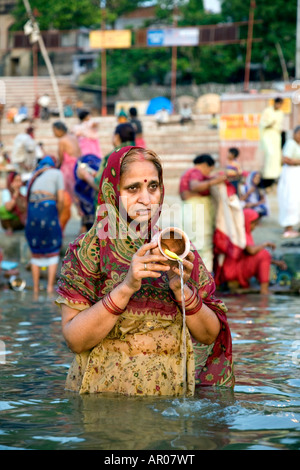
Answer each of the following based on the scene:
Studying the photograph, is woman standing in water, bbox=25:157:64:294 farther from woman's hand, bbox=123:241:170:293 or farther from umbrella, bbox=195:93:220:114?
umbrella, bbox=195:93:220:114

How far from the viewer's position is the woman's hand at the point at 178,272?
3.53 meters

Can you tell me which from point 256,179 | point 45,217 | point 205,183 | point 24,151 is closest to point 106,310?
point 205,183

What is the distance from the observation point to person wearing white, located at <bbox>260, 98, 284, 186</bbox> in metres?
15.4

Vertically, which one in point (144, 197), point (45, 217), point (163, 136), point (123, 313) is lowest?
point (45, 217)

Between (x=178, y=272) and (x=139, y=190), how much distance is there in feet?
1.48

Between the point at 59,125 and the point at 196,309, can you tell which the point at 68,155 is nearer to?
the point at 59,125

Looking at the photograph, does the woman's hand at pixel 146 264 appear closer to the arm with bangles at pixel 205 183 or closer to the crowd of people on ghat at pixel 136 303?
the crowd of people on ghat at pixel 136 303

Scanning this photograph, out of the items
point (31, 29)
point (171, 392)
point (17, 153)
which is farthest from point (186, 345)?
point (31, 29)

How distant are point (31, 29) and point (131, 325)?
31409mm

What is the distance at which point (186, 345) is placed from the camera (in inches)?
154

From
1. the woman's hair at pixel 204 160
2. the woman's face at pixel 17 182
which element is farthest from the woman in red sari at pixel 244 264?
the woman's face at pixel 17 182

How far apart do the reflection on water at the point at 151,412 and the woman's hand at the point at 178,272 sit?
1.99 ft

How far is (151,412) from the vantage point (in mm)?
3910

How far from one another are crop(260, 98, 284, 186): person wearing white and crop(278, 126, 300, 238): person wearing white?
2626 mm
